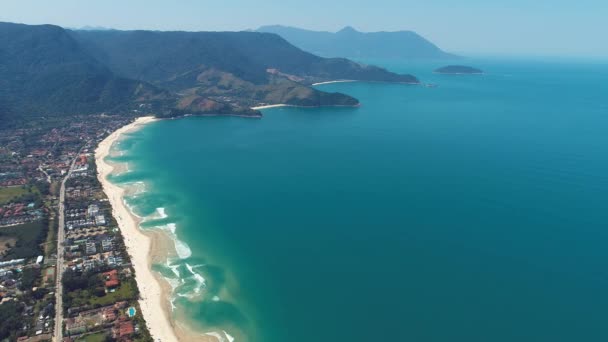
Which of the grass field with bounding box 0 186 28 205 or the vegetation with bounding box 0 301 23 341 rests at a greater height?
the grass field with bounding box 0 186 28 205

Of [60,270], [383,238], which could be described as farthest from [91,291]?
[383,238]

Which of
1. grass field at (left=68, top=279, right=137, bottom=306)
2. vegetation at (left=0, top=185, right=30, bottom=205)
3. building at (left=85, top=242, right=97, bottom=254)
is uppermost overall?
vegetation at (left=0, top=185, right=30, bottom=205)

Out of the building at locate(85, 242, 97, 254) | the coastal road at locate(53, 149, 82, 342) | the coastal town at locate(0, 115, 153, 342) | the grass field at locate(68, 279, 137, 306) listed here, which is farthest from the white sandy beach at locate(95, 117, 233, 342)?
the coastal road at locate(53, 149, 82, 342)

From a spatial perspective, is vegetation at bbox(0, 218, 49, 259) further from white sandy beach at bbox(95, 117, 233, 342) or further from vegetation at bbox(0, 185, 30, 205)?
vegetation at bbox(0, 185, 30, 205)

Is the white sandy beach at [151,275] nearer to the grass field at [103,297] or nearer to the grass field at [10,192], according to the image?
the grass field at [103,297]

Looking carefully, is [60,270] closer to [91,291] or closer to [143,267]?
[91,291]
